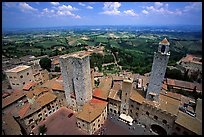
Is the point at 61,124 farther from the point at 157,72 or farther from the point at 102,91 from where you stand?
the point at 157,72

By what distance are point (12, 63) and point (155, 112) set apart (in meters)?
62.1

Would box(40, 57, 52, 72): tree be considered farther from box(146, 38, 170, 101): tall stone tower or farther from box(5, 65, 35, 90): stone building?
box(146, 38, 170, 101): tall stone tower

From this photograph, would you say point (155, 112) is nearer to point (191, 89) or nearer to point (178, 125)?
point (178, 125)

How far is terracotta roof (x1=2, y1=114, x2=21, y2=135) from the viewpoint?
20898mm

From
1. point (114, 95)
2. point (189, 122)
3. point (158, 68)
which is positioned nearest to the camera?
point (189, 122)

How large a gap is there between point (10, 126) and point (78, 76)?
14.3 metres

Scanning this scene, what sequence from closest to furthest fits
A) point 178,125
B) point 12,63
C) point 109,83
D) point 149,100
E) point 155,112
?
point 178,125
point 155,112
point 149,100
point 109,83
point 12,63

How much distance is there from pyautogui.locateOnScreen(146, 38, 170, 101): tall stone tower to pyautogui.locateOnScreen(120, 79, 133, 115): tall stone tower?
3.78 m

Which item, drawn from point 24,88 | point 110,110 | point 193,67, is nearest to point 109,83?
point 110,110

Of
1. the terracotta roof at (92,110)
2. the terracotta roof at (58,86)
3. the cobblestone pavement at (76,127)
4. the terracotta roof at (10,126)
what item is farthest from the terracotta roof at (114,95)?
the terracotta roof at (10,126)

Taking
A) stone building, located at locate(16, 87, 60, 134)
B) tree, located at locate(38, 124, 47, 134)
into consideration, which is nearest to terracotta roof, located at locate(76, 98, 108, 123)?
tree, located at locate(38, 124, 47, 134)

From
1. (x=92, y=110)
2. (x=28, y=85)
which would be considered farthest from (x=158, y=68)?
(x=28, y=85)

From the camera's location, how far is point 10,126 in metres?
21.8

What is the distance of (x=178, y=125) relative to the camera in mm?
20812
